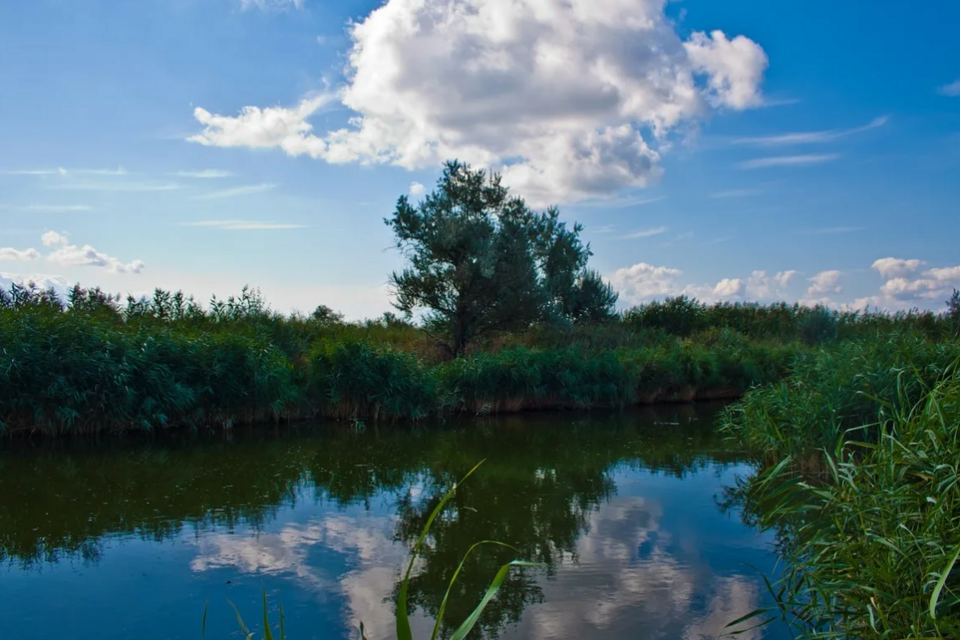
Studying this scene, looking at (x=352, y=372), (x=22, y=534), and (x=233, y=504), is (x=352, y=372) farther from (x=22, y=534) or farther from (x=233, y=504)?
(x=22, y=534)

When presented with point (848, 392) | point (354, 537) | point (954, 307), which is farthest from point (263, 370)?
point (954, 307)

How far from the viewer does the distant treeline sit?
31.2 ft

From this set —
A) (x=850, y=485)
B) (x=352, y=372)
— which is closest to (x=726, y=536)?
(x=850, y=485)

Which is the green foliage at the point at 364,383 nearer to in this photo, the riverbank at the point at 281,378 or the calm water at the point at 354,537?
the riverbank at the point at 281,378

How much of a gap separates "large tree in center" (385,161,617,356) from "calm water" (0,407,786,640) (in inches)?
324

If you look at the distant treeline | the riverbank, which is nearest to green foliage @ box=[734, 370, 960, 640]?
the distant treeline

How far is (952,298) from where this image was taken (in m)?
23.0

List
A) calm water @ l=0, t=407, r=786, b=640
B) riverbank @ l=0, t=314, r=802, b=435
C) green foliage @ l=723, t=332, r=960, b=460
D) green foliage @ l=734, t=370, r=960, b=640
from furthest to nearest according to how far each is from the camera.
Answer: riverbank @ l=0, t=314, r=802, b=435 → green foliage @ l=723, t=332, r=960, b=460 → calm water @ l=0, t=407, r=786, b=640 → green foliage @ l=734, t=370, r=960, b=640

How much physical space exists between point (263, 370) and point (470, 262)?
24.8 feet

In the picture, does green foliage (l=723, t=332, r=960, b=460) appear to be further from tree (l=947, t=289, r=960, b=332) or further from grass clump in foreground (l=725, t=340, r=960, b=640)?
tree (l=947, t=289, r=960, b=332)

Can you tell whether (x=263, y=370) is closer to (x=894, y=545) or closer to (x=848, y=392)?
(x=848, y=392)

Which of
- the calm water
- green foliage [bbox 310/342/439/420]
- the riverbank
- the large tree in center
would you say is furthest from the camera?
the large tree in center

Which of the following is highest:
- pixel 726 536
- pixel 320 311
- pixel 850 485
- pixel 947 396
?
pixel 320 311

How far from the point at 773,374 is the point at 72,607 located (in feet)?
52.8
